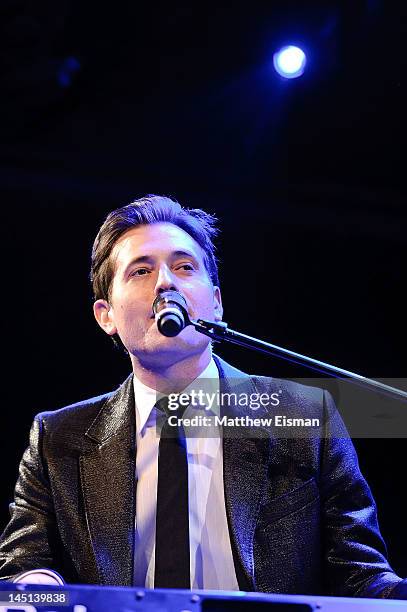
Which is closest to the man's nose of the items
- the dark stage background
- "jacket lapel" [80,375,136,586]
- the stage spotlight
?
"jacket lapel" [80,375,136,586]

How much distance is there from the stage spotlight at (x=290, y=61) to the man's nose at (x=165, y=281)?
156cm

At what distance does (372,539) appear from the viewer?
217 centimetres

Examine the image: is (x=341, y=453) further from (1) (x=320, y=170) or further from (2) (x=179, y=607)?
(1) (x=320, y=170)

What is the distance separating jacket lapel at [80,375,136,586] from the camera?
209 cm

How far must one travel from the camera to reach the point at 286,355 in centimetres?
174

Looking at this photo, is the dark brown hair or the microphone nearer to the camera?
the microphone

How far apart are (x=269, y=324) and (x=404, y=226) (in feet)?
3.22

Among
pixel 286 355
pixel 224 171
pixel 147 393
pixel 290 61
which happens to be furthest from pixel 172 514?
pixel 290 61

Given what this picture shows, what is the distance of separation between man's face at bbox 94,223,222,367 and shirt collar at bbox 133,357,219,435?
0.10m

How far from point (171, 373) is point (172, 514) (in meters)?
0.52

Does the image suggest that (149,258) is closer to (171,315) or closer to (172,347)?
(172,347)

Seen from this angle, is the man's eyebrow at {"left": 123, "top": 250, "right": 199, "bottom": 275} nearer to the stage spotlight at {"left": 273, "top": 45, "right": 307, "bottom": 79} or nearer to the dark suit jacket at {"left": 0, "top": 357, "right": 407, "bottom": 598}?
the dark suit jacket at {"left": 0, "top": 357, "right": 407, "bottom": 598}

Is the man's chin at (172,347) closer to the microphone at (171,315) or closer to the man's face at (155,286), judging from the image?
the man's face at (155,286)

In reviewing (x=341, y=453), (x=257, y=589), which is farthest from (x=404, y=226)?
(x=257, y=589)
